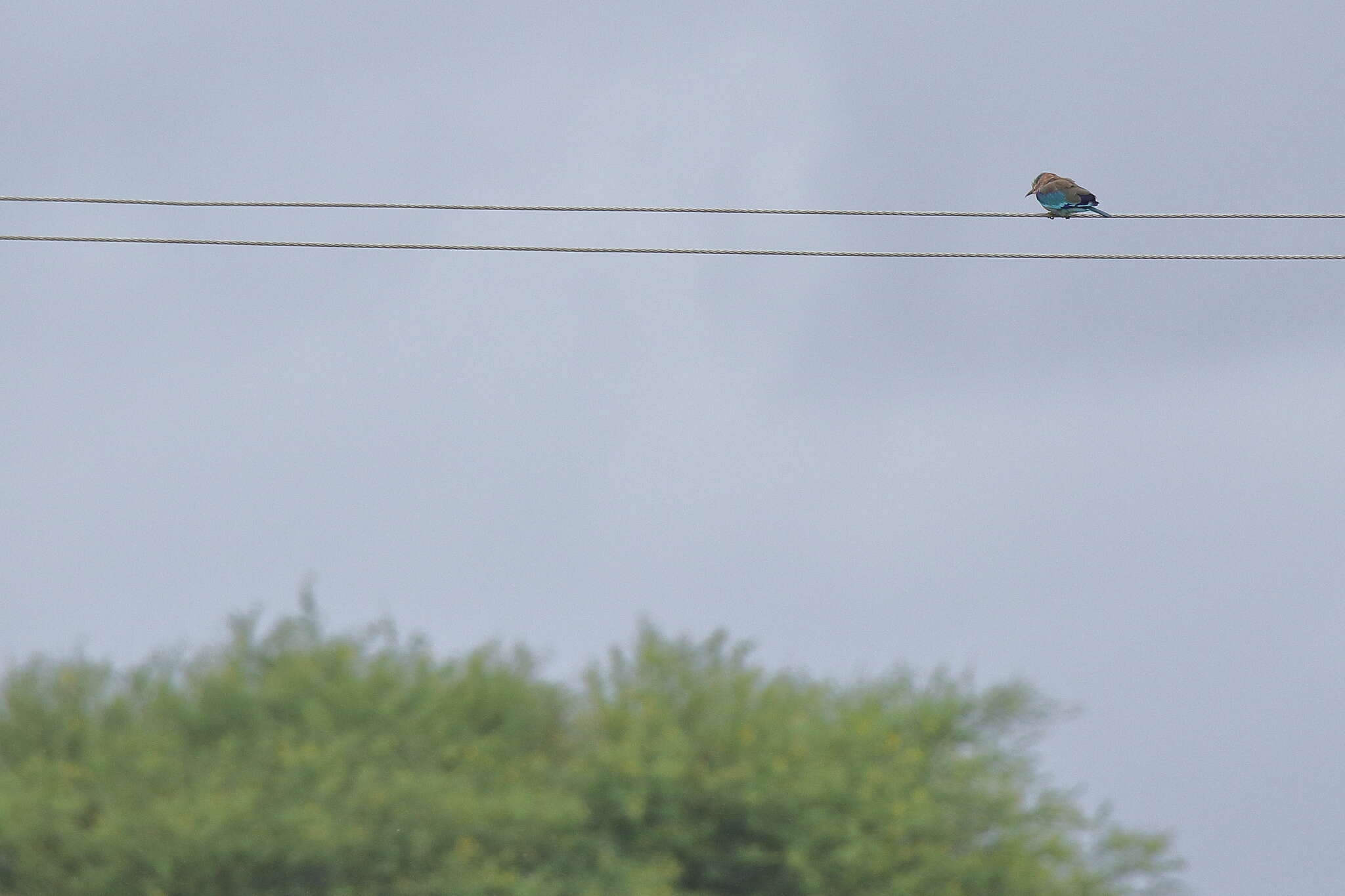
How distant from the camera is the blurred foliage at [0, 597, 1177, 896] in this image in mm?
12531

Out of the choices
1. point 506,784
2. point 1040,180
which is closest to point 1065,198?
point 1040,180

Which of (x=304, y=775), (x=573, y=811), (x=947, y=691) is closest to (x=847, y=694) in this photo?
(x=947, y=691)

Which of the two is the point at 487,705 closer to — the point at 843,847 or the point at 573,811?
the point at 573,811

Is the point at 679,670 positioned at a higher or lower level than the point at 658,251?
lower

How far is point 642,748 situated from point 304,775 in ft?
8.71

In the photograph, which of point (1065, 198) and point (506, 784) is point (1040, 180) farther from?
point (506, 784)

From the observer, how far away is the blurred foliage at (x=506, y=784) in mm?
12531

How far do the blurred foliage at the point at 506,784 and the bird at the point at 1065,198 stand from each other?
4.36 meters

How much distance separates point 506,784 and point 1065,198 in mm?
6303

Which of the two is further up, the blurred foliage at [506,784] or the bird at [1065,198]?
the bird at [1065,198]

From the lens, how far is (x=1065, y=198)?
12.5m

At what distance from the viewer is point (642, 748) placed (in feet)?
43.3

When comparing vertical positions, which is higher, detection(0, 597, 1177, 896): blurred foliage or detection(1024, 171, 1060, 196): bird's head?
detection(1024, 171, 1060, 196): bird's head

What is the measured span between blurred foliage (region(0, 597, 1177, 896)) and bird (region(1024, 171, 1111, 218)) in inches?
172
